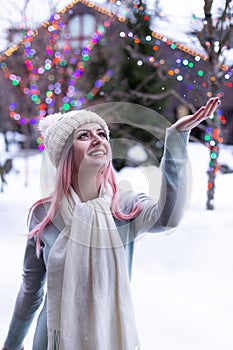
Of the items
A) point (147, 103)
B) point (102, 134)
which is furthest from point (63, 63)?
point (102, 134)

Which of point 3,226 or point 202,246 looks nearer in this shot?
point 202,246

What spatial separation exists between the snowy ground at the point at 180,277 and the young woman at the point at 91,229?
546mm

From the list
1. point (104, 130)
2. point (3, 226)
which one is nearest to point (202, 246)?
point (3, 226)

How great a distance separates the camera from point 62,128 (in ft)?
2.07

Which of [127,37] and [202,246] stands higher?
[127,37]

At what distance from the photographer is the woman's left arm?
546mm

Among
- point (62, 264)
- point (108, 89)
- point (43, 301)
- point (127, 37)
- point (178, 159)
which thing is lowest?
point (43, 301)

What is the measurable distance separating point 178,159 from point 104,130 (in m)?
0.16

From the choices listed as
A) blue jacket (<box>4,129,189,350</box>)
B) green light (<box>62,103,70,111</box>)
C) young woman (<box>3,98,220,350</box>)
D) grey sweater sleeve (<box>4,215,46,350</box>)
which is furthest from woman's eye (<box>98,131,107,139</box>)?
green light (<box>62,103,70,111</box>)

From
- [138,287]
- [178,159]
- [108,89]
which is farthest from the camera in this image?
[108,89]

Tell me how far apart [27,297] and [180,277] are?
3.52 ft

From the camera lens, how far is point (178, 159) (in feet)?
1.81

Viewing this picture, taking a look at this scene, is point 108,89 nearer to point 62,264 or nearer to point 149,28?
point 149,28

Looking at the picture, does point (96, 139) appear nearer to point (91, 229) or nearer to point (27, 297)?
point (91, 229)
